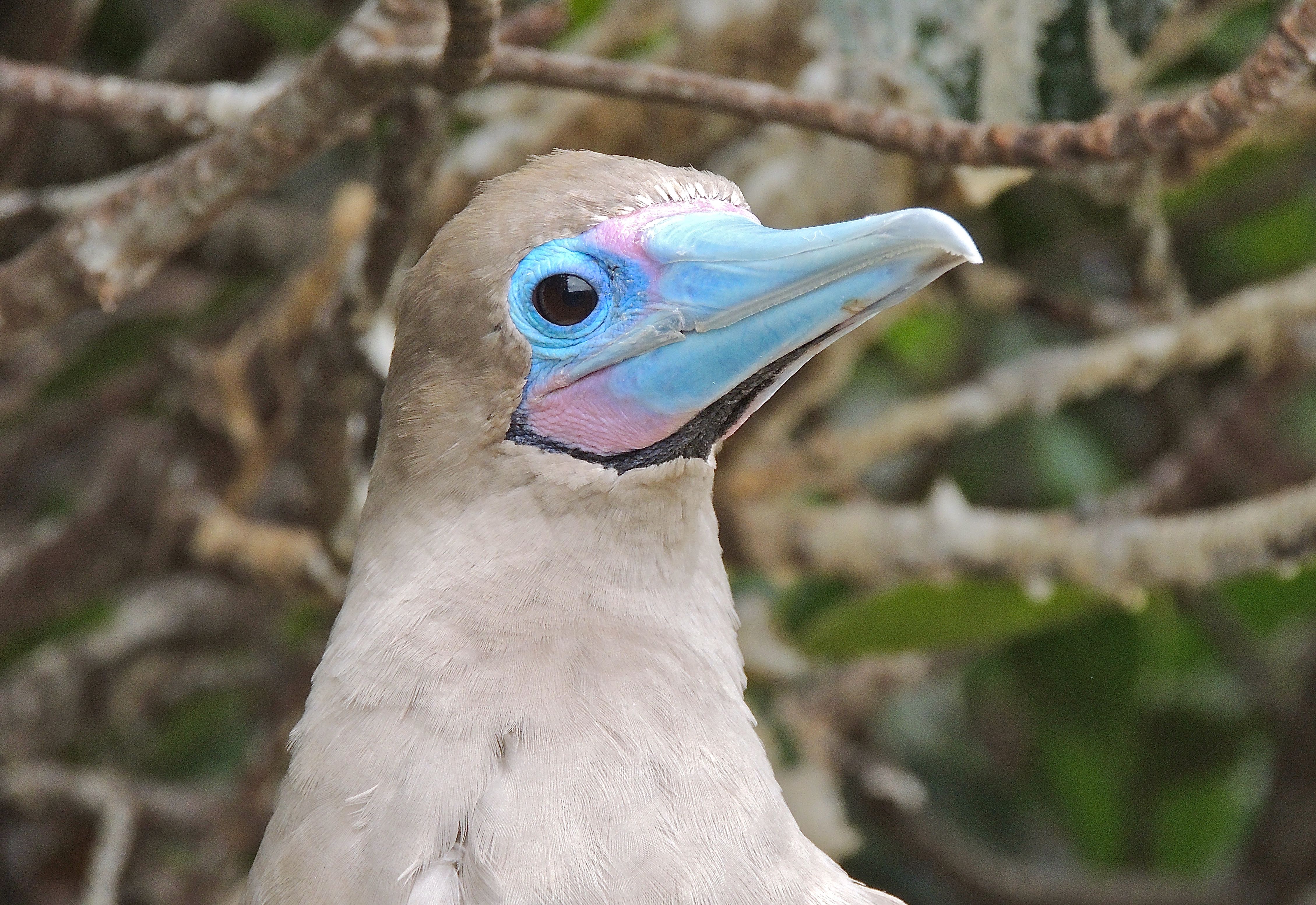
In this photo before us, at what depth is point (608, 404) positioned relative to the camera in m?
1.45

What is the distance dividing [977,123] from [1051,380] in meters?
1.09

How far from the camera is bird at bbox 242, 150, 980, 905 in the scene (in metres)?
1.30

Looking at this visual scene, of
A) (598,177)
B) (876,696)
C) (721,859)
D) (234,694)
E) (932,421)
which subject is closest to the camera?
(721,859)

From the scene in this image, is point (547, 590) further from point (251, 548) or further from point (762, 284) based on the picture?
point (251, 548)

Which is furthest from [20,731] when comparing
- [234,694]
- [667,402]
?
[667,402]

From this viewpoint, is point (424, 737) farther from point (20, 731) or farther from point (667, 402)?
point (20, 731)

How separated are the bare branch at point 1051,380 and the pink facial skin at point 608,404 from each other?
4.21ft

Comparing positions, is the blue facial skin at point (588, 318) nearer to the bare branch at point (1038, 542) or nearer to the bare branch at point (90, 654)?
the bare branch at point (1038, 542)

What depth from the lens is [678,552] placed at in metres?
1.52

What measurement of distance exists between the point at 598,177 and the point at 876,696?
199 cm

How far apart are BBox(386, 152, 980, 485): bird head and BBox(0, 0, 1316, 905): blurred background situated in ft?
1.51

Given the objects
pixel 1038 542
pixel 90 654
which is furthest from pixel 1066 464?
pixel 90 654

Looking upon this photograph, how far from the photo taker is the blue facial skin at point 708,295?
1296 mm

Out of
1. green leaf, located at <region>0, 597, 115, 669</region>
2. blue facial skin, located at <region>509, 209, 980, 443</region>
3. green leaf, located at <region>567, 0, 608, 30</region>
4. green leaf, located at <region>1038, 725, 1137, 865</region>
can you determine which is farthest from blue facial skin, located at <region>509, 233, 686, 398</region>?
green leaf, located at <region>1038, 725, 1137, 865</region>
